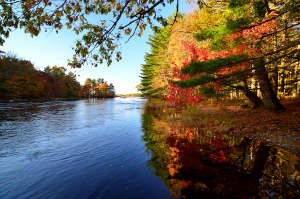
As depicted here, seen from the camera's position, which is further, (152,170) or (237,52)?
(237,52)

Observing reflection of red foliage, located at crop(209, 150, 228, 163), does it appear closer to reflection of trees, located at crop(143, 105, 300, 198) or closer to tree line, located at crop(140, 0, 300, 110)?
reflection of trees, located at crop(143, 105, 300, 198)

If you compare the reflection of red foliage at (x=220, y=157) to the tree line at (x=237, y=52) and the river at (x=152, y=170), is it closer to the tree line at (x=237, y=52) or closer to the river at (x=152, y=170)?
the river at (x=152, y=170)

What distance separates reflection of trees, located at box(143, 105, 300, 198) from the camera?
11.3ft

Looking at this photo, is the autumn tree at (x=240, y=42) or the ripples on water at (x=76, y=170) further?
the autumn tree at (x=240, y=42)

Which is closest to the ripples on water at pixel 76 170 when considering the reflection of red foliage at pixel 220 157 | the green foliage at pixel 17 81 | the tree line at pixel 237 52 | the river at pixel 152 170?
the river at pixel 152 170

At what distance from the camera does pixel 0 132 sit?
9734mm

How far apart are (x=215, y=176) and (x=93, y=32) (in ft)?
16.7

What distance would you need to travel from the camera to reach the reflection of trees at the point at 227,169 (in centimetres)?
345

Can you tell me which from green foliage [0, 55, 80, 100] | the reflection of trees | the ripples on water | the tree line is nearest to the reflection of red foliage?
the reflection of trees

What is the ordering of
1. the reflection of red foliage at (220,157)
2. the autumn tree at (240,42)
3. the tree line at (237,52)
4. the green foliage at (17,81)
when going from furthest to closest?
the green foliage at (17,81) < the tree line at (237,52) < the reflection of red foliage at (220,157) < the autumn tree at (240,42)

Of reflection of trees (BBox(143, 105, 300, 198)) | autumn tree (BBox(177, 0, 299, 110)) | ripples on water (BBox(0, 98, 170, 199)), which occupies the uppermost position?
autumn tree (BBox(177, 0, 299, 110))

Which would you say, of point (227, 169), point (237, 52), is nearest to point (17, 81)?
point (237, 52)

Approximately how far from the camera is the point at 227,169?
14.4 feet

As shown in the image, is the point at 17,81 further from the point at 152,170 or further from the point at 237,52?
the point at 237,52
